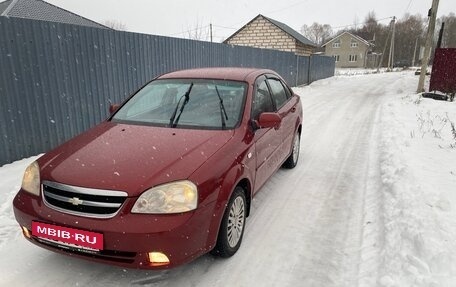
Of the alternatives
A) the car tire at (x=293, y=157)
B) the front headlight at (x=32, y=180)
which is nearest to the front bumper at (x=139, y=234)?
the front headlight at (x=32, y=180)

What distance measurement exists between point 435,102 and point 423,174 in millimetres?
9273

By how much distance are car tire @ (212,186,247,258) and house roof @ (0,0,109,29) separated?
613 inches

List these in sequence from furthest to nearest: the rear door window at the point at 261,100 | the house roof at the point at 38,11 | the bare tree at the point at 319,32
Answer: the bare tree at the point at 319,32 < the house roof at the point at 38,11 < the rear door window at the point at 261,100

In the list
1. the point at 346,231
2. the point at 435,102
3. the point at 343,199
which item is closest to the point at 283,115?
the point at 343,199

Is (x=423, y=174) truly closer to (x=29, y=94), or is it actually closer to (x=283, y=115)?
(x=283, y=115)

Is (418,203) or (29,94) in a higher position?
(29,94)

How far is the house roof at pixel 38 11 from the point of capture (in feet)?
51.4

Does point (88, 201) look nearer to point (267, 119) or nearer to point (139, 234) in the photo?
point (139, 234)

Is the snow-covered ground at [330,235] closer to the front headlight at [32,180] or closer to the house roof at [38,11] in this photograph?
the front headlight at [32,180]

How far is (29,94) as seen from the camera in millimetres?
5715

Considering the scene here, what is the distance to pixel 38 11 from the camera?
1666cm

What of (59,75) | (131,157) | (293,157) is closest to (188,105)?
(131,157)

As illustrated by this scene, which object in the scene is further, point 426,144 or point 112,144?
point 426,144

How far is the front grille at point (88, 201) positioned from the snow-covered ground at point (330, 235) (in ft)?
2.24
